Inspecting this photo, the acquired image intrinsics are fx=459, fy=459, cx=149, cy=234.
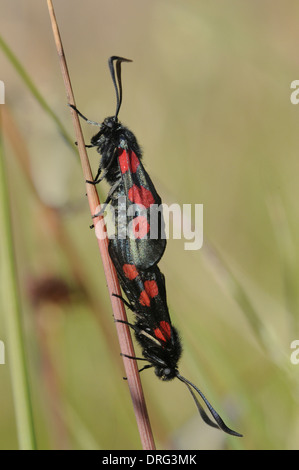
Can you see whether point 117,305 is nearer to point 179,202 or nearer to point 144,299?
point 144,299

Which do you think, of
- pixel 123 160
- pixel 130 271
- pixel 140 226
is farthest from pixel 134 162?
pixel 130 271

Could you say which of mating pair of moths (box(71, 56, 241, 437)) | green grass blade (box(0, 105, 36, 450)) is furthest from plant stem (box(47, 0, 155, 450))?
green grass blade (box(0, 105, 36, 450))

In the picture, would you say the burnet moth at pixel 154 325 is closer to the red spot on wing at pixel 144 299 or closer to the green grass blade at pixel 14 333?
the red spot on wing at pixel 144 299

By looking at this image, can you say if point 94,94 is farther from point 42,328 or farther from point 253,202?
point 42,328

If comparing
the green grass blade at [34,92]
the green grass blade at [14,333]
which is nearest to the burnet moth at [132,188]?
the green grass blade at [34,92]

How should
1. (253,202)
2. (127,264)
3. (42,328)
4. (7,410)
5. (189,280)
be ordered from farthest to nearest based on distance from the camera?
(253,202) → (189,280) → (7,410) → (42,328) → (127,264)
